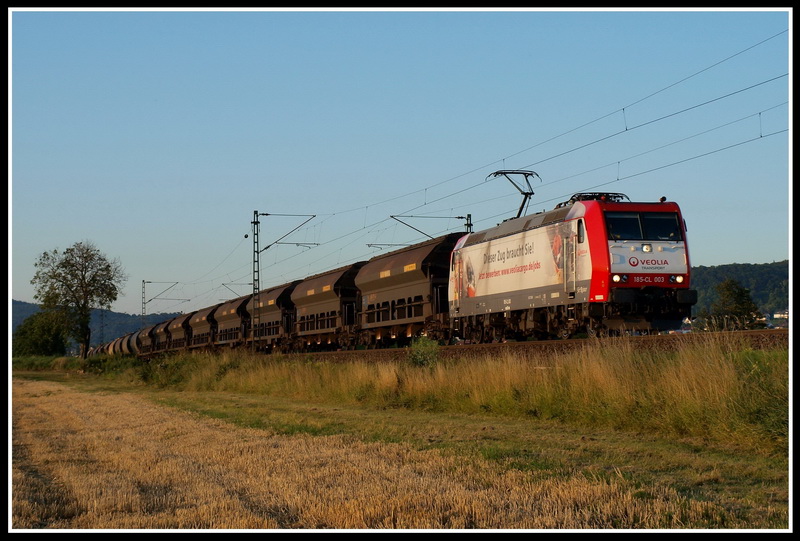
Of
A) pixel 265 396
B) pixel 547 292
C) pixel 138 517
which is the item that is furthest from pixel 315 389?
pixel 138 517

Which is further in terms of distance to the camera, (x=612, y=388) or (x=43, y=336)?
(x=43, y=336)

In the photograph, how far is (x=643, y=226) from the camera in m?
23.9

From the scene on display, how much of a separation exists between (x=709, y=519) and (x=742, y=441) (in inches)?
175

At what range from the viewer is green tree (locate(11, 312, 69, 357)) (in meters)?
83.8

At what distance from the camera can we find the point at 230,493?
28.9 feet

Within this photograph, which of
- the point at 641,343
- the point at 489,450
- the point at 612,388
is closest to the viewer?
the point at 489,450

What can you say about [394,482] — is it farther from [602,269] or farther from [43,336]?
[43,336]

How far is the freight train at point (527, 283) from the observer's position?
2352 centimetres

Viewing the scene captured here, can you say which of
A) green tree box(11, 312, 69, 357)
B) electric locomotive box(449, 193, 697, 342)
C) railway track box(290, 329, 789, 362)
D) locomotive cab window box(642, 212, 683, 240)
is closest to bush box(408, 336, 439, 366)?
railway track box(290, 329, 789, 362)

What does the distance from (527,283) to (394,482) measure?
18.6 meters

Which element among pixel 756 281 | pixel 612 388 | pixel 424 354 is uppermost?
pixel 756 281

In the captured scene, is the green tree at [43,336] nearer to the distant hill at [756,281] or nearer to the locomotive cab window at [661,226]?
the distant hill at [756,281]

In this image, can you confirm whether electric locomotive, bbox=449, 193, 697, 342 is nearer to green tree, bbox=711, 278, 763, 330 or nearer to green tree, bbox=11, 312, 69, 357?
green tree, bbox=711, 278, 763, 330

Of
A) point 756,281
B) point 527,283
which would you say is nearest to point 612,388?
point 527,283
